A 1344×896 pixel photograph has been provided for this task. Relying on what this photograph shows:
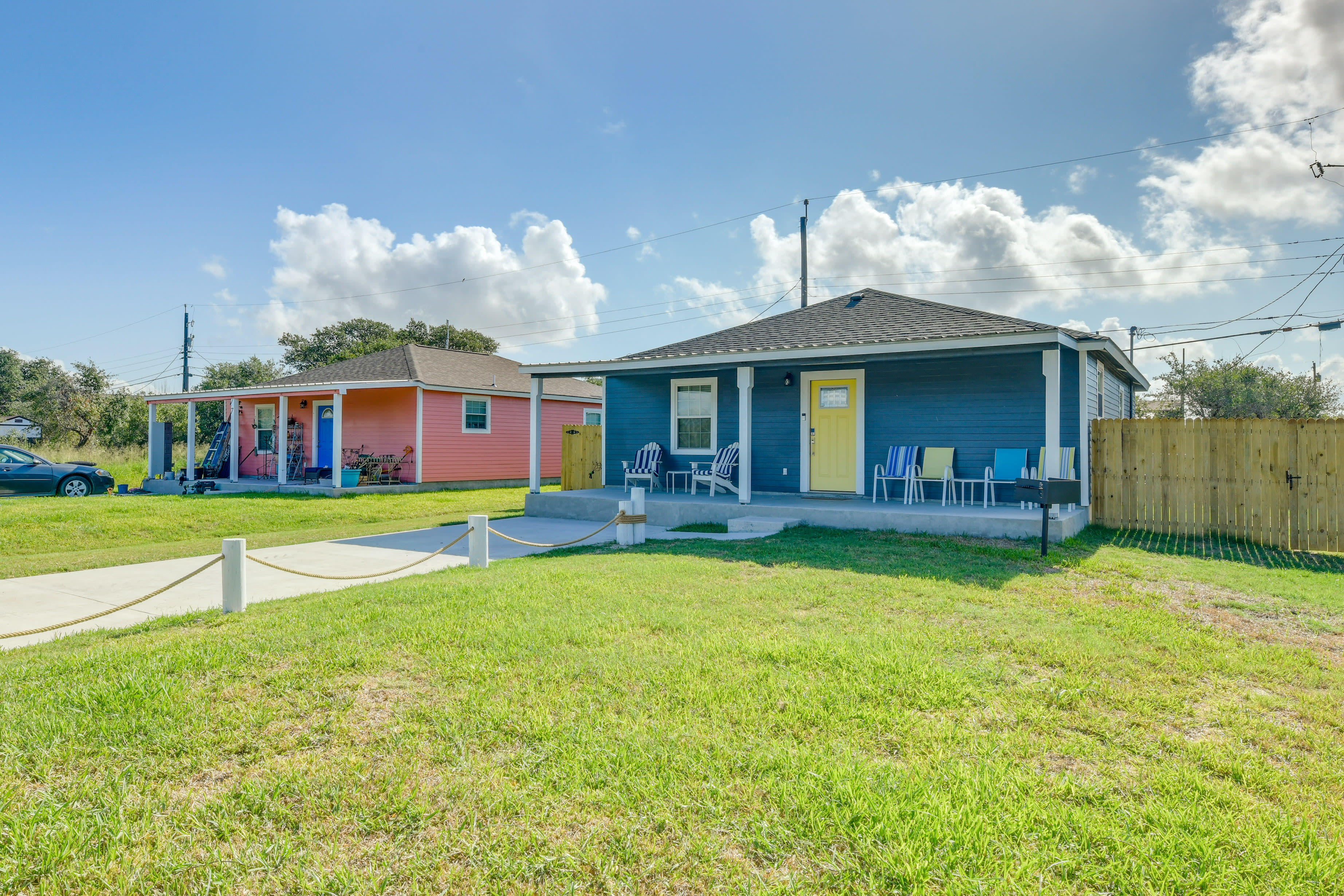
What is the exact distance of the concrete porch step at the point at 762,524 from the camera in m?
9.03

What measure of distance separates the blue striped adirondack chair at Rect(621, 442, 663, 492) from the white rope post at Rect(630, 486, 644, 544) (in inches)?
132

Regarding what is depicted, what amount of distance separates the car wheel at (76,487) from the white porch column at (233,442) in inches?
153

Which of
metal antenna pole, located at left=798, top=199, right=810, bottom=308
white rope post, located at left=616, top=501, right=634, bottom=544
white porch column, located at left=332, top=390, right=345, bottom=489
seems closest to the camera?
white rope post, located at left=616, top=501, right=634, bottom=544

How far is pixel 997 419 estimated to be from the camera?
10.2m

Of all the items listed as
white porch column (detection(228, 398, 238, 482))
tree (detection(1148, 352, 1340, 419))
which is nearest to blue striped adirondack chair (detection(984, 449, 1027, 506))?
white porch column (detection(228, 398, 238, 482))

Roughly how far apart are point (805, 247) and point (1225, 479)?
13735mm

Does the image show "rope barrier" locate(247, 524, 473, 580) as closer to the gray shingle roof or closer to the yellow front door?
the gray shingle roof

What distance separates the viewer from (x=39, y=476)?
1449 cm

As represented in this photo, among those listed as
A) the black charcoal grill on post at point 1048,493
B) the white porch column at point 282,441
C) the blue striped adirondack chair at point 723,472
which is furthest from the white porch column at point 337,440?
the black charcoal grill on post at point 1048,493

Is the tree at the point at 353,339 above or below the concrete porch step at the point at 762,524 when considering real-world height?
above

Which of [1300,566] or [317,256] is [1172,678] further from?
[317,256]

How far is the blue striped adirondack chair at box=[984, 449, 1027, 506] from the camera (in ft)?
32.1

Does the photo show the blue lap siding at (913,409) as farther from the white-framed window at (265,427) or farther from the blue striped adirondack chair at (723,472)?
the white-framed window at (265,427)

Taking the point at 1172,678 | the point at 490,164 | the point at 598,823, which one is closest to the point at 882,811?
the point at 598,823
